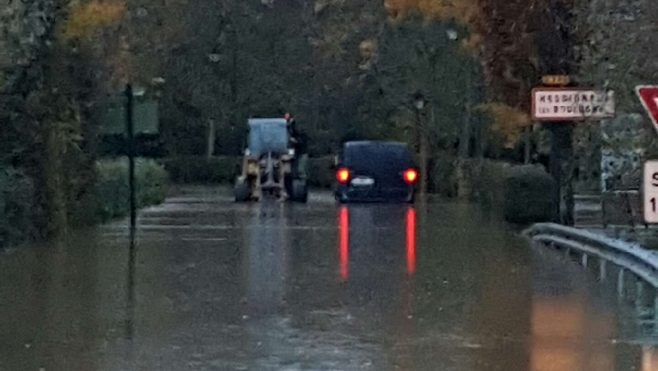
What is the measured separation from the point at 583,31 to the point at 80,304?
11957 mm

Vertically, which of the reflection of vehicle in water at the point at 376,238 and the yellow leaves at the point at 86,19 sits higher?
the yellow leaves at the point at 86,19

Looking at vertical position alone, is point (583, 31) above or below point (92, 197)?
above

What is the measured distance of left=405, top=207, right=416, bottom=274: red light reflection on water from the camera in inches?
873

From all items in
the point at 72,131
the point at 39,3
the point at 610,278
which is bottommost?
the point at 610,278

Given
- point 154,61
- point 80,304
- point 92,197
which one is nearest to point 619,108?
point 80,304

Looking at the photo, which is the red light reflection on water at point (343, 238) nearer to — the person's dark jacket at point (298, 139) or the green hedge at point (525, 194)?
the green hedge at point (525, 194)

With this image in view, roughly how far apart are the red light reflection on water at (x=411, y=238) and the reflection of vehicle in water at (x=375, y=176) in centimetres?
289

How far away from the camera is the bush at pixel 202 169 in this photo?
65.7m

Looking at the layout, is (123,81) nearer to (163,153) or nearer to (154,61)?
(154,61)

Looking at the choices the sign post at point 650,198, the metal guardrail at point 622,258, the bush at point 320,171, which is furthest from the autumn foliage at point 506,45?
the bush at point 320,171

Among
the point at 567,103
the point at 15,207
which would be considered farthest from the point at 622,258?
the point at 15,207

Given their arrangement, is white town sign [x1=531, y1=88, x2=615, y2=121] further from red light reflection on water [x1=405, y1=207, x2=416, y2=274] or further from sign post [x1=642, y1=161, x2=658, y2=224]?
sign post [x1=642, y1=161, x2=658, y2=224]

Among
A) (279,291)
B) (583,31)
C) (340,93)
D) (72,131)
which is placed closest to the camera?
(279,291)

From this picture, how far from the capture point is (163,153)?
64.2 m
